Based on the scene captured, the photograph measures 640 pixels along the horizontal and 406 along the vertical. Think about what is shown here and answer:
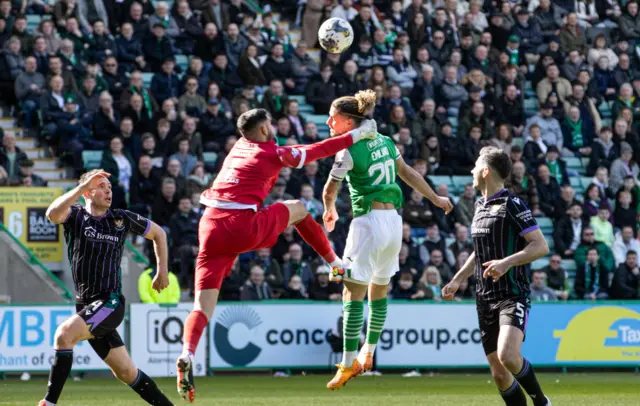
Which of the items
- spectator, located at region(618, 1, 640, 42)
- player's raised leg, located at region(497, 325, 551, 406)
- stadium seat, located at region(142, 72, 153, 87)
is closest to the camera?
player's raised leg, located at region(497, 325, 551, 406)

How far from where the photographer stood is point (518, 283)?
404 inches

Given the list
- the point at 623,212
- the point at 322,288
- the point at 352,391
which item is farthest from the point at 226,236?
the point at 623,212

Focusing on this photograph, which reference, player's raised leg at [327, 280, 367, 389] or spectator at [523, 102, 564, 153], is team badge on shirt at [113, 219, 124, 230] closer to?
player's raised leg at [327, 280, 367, 389]

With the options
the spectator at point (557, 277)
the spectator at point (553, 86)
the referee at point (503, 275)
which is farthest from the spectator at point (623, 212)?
the referee at point (503, 275)

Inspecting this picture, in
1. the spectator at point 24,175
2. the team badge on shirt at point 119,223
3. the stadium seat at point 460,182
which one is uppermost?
the team badge on shirt at point 119,223

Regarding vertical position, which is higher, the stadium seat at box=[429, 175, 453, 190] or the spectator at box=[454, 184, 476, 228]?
the stadium seat at box=[429, 175, 453, 190]

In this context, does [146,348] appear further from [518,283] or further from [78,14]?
[518,283]

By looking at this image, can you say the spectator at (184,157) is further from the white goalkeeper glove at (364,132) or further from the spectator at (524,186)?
the white goalkeeper glove at (364,132)

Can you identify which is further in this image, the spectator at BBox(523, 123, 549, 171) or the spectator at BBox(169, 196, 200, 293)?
the spectator at BBox(523, 123, 549, 171)

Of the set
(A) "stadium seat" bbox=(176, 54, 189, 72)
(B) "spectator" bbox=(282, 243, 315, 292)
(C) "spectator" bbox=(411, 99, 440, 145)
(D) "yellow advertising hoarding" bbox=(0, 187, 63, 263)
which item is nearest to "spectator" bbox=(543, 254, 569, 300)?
(C) "spectator" bbox=(411, 99, 440, 145)

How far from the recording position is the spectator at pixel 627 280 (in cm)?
2198

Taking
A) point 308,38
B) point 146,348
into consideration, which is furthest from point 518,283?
point 308,38

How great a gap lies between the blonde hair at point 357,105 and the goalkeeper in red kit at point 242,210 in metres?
0.79

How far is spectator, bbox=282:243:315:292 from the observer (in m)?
20.3
